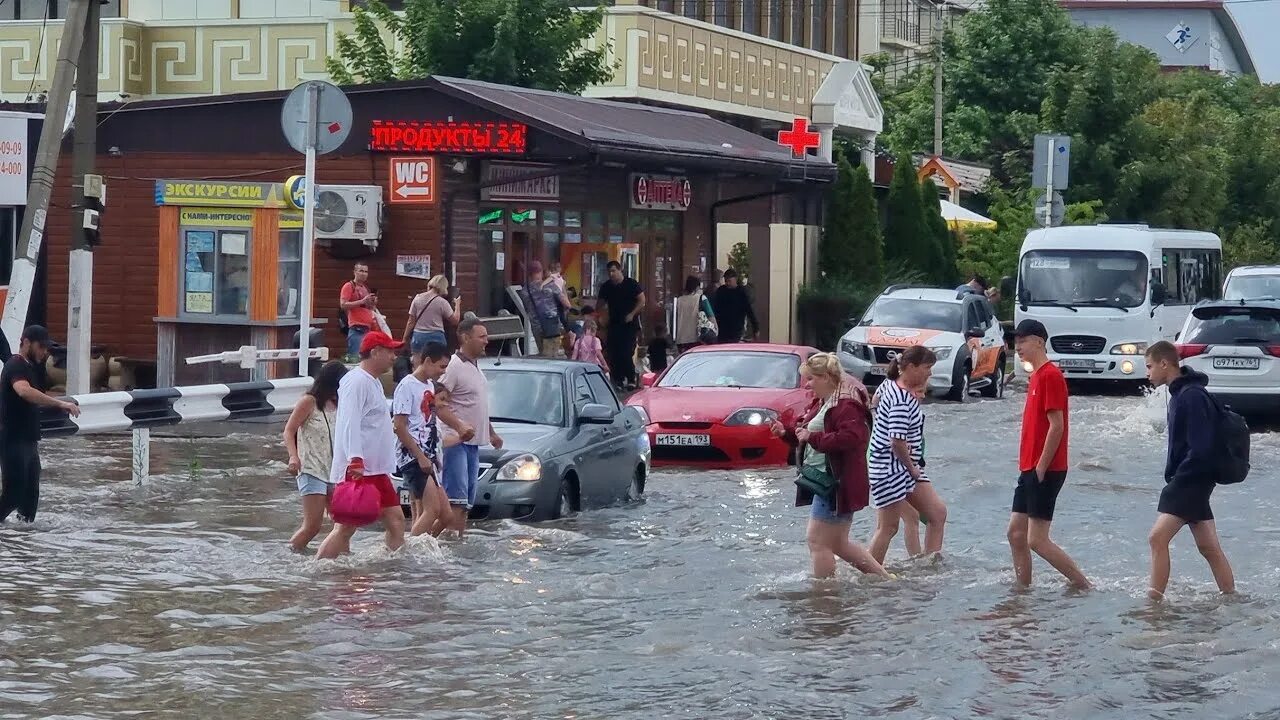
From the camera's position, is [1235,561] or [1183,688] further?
[1235,561]

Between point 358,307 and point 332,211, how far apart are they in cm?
236

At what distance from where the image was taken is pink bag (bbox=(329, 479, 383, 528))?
12383 millimetres

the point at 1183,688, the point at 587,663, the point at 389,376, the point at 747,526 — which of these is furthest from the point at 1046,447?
the point at 389,376

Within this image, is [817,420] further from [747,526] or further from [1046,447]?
[747,526]

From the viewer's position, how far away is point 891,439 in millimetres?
12805

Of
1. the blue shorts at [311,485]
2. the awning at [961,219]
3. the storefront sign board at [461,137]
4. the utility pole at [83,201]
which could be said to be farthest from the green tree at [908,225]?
the blue shorts at [311,485]

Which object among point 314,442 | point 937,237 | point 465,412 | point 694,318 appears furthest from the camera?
point 937,237

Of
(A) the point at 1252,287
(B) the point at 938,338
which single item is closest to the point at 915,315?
(B) the point at 938,338

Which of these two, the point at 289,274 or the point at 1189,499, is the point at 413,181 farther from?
the point at 1189,499

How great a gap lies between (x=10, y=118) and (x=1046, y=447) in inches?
605

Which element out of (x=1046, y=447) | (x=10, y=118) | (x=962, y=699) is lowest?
(x=962, y=699)

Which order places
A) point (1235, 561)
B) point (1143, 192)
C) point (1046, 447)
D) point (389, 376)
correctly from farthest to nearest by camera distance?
point (1143, 192) < point (389, 376) < point (1235, 561) < point (1046, 447)

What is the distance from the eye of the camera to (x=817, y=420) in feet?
39.2

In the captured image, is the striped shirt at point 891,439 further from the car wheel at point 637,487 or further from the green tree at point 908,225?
the green tree at point 908,225
